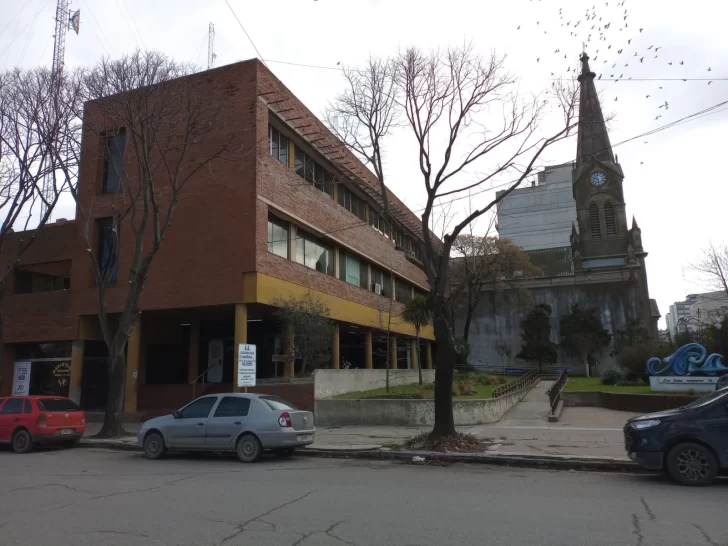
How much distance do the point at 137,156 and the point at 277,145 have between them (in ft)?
23.0

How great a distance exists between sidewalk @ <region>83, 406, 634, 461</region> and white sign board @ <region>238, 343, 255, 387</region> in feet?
8.76

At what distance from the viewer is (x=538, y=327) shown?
4800 cm

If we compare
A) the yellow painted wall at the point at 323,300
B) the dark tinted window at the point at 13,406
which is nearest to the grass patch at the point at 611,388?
the yellow painted wall at the point at 323,300

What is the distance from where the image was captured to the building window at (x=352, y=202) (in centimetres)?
3154

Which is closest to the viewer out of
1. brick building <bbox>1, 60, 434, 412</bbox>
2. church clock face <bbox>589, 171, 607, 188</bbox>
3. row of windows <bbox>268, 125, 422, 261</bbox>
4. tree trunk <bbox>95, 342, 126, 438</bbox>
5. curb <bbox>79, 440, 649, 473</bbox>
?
curb <bbox>79, 440, 649, 473</bbox>

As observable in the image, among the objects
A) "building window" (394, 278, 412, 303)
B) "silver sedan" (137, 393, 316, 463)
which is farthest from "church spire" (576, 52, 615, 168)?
"building window" (394, 278, 412, 303)

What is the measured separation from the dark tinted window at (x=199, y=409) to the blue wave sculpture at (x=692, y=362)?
19.2 meters

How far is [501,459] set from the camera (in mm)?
11805

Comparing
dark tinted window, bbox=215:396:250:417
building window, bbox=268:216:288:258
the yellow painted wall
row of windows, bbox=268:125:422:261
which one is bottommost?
dark tinted window, bbox=215:396:250:417

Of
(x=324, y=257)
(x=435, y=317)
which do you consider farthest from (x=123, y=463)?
(x=324, y=257)

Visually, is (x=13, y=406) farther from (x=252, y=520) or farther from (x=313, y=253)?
(x=313, y=253)

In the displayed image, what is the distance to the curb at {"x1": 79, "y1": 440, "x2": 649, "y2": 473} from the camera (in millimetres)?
10945

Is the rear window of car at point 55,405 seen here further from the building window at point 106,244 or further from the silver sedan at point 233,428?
the building window at point 106,244

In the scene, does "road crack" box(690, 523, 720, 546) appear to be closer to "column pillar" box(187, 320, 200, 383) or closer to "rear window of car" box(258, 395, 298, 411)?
"rear window of car" box(258, 395, 298, 411)
